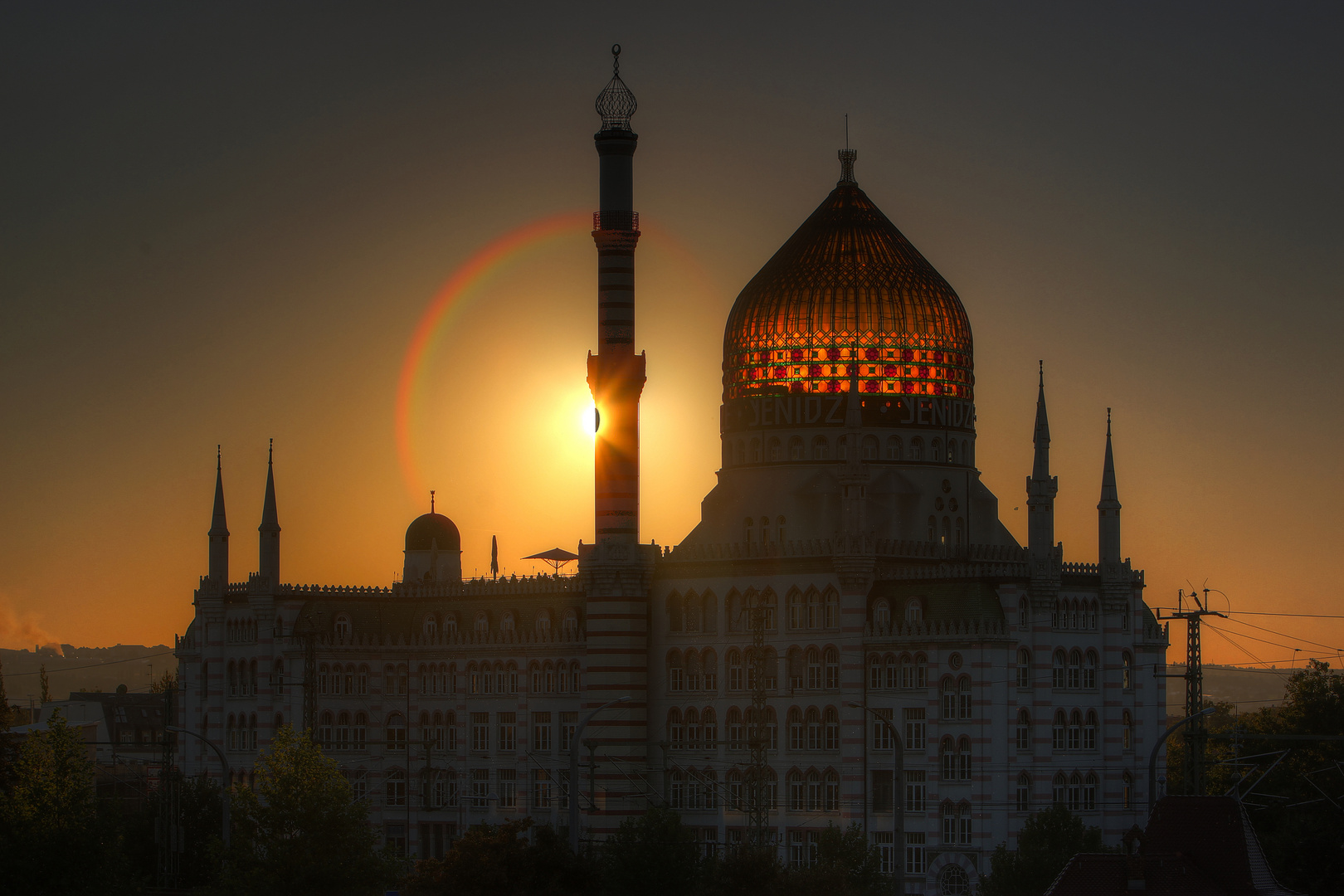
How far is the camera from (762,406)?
137 metres

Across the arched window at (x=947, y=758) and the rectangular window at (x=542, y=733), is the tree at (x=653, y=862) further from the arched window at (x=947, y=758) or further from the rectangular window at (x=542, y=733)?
the rectangular window at (x=542, y=733)

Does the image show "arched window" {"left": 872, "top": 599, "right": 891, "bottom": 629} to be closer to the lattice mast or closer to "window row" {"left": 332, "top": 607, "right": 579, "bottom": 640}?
the lattice mast

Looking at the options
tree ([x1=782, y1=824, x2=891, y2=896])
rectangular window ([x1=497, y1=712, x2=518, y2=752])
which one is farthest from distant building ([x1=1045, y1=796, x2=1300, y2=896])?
rectangular window ([x1=497, y1=712, x2=518, y2=752])

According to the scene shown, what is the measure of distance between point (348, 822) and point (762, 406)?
3881 cm

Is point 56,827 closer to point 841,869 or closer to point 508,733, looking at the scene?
point 841,869

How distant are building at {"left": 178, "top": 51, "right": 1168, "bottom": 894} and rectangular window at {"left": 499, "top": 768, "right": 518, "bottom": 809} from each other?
0.32 feet

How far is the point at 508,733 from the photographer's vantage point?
137 m

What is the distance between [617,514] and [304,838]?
97.6 feet

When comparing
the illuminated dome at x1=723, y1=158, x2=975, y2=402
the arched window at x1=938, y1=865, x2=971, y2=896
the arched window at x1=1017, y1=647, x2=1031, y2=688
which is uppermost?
the illuminated dome at x1=723, y1=158, x2=975, y2=402

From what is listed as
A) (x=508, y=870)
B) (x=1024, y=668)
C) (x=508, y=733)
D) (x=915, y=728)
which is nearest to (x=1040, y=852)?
(x=915, y=728)

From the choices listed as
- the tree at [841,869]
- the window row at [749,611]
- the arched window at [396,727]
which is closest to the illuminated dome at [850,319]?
the window row at [749,611]

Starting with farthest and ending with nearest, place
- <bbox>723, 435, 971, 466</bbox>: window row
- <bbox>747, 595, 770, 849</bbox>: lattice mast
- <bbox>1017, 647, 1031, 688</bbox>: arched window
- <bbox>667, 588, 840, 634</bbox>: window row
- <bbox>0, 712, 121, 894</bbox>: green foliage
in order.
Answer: <bbox>723, 435, 971, 466</bbox>: window row, <bbox>667, 588, 840, 634</bbox>: window row, <bbox>1017, 647, 1031, 688</bbox>: arched window, <bbox>747, 595, 770, 849</bbox>: lattice mast, <bbox>0, 712, 121, 894</bbox>: green foliage

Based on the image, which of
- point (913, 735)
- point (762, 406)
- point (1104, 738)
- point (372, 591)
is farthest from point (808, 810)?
point (372, 591)

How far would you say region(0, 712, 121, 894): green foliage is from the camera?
104 m
